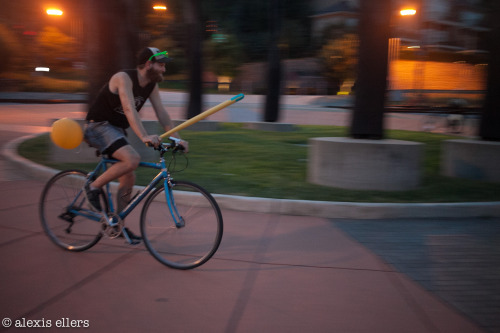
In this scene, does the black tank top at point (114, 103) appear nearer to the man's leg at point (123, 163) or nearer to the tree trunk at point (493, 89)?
the man's leg at point (123, 163)

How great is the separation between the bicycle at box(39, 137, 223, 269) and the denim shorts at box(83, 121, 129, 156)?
5.3 inches

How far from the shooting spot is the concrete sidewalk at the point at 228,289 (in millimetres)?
3199

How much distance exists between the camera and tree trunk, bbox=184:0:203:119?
46.7 feet

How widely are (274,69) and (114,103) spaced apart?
12.1 metres

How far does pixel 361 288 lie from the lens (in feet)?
12.5

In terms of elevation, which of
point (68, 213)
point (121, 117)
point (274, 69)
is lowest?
point (68, 213)

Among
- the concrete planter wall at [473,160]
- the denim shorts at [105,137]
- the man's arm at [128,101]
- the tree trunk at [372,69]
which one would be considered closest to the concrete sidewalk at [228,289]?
the denim shorts at [105,137]

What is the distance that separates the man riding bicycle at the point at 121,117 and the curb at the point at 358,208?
A: 209 centimetres

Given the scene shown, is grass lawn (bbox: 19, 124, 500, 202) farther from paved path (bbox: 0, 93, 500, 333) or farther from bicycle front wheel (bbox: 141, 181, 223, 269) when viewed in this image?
bicycle front wheel (bbox: 141, 181, 223, 269)

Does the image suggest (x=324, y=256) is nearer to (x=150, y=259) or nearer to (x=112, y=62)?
(x=150, y=259)

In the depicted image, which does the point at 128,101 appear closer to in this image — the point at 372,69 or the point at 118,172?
the point at 118,172

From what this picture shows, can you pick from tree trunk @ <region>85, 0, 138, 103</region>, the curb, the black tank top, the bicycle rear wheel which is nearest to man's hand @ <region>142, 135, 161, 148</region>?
the black tank top

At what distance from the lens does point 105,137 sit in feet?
13.5

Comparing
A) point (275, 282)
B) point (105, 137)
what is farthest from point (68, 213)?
point (275, 282)
